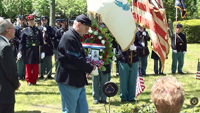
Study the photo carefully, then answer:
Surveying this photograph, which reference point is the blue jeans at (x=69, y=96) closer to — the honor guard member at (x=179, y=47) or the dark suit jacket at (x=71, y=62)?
the dark suit jacket at (x=71, y=62)

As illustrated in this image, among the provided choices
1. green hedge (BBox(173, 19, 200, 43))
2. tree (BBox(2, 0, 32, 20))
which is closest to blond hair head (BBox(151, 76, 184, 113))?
green hedge (BBox(173, 19, 200, 43))

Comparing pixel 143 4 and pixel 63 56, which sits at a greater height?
pixel 143 4

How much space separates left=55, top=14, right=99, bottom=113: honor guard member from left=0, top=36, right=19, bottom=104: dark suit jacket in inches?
32.3

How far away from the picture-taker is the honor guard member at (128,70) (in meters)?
8.27

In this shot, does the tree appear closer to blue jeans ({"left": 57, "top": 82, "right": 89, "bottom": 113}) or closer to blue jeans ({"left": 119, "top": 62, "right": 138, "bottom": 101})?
blue jeans ({"left": 119, "top": 62, "right": 138, "bottom": 101})

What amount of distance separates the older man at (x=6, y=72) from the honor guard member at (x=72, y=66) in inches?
31.8

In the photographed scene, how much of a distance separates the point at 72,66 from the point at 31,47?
18.3ft

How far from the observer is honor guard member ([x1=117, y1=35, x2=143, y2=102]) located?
8.27 m

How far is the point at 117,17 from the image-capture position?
23.1ft

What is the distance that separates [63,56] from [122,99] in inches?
147

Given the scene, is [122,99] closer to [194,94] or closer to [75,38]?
[194,94]

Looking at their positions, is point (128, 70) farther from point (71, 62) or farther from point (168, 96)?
point (168, 96)

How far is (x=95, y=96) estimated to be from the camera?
8273mm

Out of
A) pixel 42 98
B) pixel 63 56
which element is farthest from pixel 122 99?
pixel 63 56
